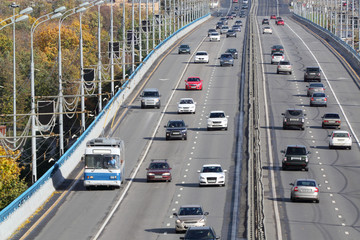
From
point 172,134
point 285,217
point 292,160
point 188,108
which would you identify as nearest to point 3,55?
point 188,108

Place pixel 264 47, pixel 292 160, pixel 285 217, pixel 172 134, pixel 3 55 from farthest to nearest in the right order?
pixel 3 55, pixel 264 47, pixel 172 134, pixel 292 160, pixel 285 217

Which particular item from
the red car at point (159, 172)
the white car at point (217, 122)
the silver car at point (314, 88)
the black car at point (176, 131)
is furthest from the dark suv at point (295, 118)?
the red car at point (159, 172)

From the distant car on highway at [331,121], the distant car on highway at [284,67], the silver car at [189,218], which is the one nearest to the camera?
the silver car at [189,218]

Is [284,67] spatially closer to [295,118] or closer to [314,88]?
[314,88]

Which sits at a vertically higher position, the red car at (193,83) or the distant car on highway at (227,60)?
the distant car on highway at (227,60)

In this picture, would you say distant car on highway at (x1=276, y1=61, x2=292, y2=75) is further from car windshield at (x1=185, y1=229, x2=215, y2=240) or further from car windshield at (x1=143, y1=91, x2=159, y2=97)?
car windshield at (x1=185, y1=229, x2=215, y2=240)

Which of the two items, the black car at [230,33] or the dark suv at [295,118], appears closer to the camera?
the dark suv at [295,118]

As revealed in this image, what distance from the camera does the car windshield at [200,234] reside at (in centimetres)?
3734

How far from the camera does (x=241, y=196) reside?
5316 centimetres

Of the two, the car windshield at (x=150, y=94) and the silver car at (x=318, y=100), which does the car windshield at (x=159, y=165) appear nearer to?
the car windshield at (x=150, y=94)

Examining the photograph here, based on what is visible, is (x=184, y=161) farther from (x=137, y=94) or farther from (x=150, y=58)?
(x=150, y=58)

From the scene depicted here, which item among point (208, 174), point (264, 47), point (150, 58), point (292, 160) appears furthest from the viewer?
point (264, 47)

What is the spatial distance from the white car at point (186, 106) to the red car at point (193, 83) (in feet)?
38.9

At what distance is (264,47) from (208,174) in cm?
8153
